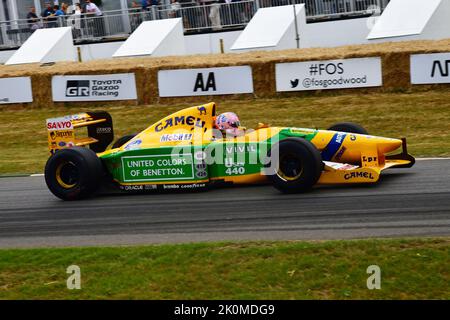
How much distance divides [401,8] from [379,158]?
12.7 m

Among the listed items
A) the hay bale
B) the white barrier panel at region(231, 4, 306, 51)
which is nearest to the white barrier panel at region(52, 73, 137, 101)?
the hay bale

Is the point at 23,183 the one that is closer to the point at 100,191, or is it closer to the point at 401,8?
the point at 100,191

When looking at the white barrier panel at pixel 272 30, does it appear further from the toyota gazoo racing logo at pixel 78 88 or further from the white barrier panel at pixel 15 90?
the white barrier panel at pixel 15 90

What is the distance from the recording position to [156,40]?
2548 cm

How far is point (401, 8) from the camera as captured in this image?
72.8 ft

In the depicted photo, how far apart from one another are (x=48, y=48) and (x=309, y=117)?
1215cm

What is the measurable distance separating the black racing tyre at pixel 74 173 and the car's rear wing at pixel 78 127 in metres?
0.61

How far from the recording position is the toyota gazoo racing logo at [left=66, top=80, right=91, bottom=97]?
21359mm

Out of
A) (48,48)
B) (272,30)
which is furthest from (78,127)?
(48,48)

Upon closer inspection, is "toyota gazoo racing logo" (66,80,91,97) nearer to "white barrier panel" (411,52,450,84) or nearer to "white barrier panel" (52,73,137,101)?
"white barrier panel" (52,73,137,101)

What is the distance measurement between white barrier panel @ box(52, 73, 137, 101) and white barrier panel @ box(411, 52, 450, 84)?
7038 mm

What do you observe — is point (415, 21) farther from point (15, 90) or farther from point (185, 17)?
point (15, 90)

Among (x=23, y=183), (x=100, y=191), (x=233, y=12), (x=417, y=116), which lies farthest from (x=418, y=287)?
(x=233, y=12)

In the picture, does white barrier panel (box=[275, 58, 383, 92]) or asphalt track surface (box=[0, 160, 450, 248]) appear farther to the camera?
white barrier panel (box=[275, 58, 383, 92])
